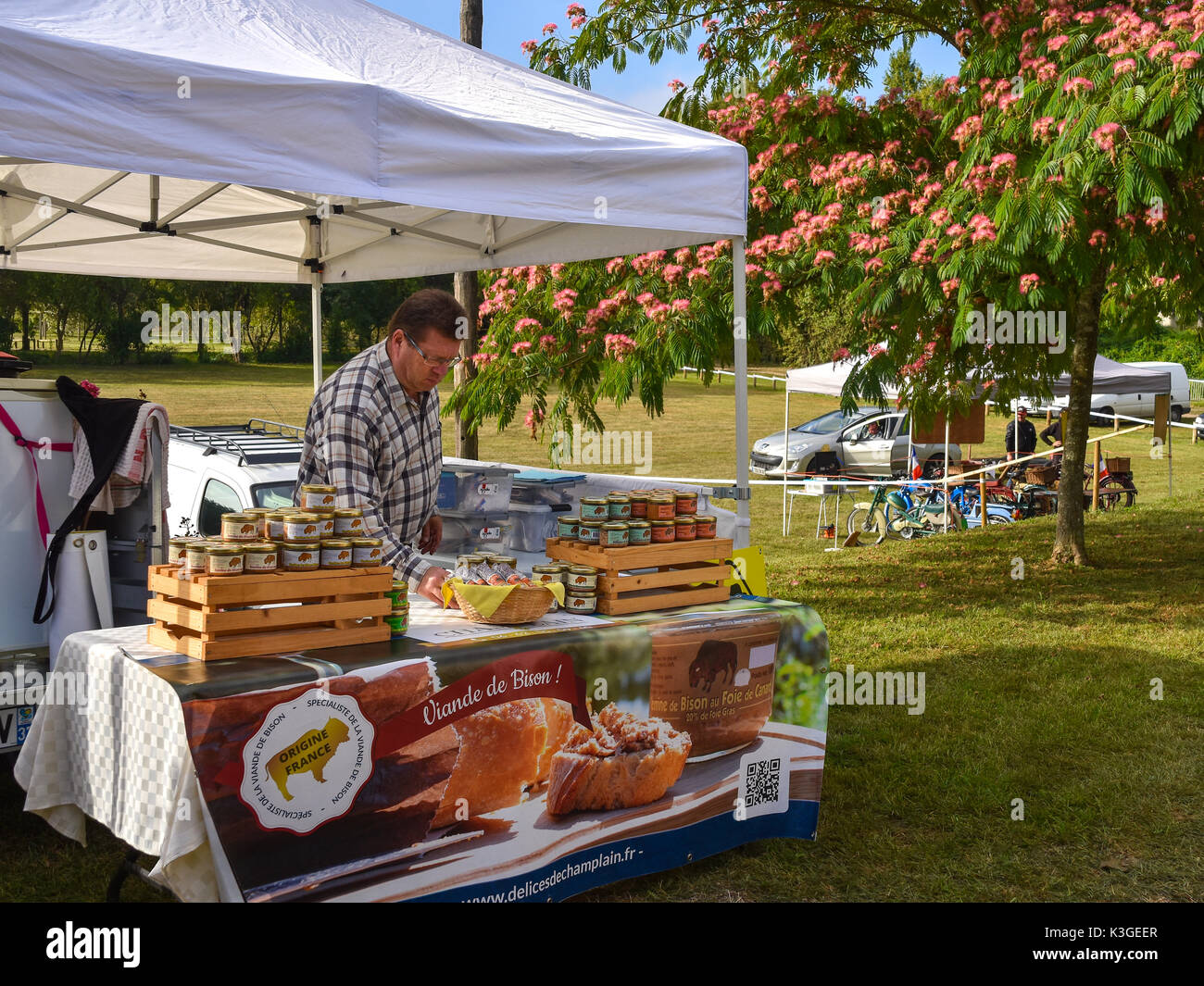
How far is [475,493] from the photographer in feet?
18.0

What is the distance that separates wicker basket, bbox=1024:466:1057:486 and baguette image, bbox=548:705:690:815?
13546mm

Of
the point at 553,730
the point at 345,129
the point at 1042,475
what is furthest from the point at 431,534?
the point at 1042,475

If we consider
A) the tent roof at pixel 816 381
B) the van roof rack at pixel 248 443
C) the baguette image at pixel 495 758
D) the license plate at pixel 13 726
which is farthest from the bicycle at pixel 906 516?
the license plate at pixel 13 726

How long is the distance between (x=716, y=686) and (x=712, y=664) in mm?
86

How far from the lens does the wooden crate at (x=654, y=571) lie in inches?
151

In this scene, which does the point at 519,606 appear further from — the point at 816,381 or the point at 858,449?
the point at 858,449

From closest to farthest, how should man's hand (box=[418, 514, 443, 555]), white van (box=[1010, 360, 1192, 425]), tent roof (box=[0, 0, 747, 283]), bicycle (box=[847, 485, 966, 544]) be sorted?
tent roof (box=[0, 0, 747, 283]) → man's hand (box=[418, 514, 443, 555]) → bicycle (box=[847, 485, 966, 544]) → white van (box=[1010, 360, 1192, 425])

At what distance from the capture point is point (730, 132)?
9.17 meters

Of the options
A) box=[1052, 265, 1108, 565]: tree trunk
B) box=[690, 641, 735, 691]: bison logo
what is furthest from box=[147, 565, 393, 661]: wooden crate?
box=[1052, 265, 1108, 565]: tree trunk

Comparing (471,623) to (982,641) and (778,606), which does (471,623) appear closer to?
(778,606)

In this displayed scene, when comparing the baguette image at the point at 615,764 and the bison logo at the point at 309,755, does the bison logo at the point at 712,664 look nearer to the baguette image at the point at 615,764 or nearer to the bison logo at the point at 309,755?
the baguette image at the point at 615,764

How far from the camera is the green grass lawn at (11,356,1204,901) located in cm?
405

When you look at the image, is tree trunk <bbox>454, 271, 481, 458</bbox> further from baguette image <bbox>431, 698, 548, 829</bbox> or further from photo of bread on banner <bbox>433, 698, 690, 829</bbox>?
baguette image <bbox>431, 698, 548, 829</bbox>

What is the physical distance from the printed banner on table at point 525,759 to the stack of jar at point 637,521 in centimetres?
29
